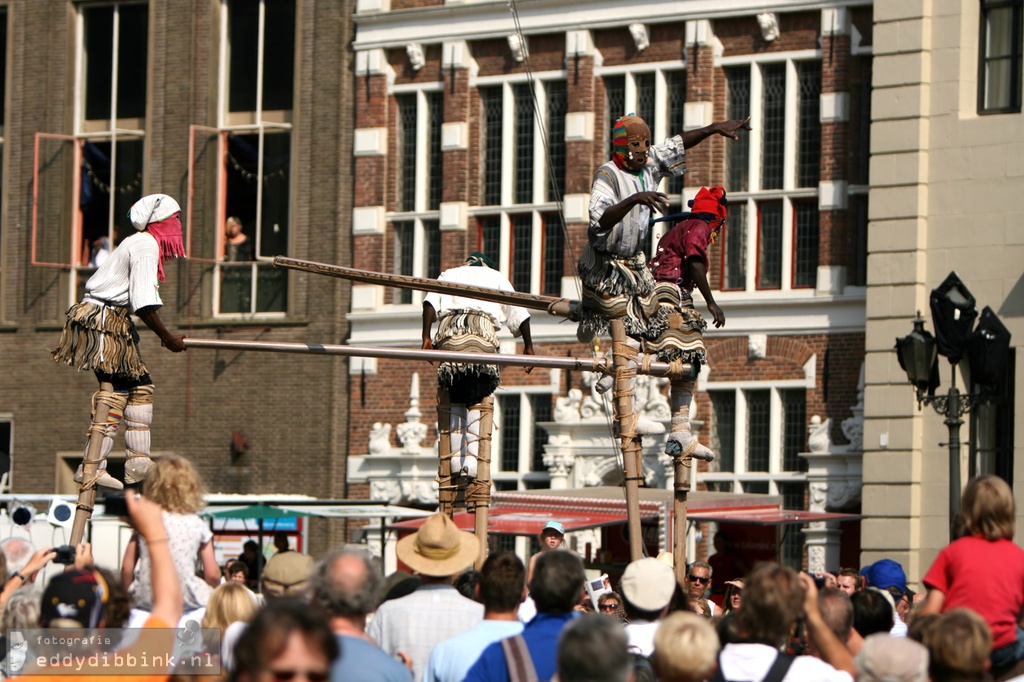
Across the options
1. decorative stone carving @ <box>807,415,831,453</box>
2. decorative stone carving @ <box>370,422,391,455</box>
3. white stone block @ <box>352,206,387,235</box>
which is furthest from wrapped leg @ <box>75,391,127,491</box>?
white stone block @ <box>352,206,387,235</box>

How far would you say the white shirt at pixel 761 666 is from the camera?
6320 mm

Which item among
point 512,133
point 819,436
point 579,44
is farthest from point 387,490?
point 579,44

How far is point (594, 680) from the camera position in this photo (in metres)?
5.55

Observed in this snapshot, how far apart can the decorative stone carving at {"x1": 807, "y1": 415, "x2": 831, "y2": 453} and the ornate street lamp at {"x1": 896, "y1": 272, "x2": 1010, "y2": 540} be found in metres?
3.02

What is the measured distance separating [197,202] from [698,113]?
7440mm

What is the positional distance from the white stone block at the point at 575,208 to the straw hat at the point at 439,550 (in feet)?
51.4

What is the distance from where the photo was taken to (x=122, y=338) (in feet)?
36.0

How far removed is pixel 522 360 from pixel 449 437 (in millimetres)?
1667

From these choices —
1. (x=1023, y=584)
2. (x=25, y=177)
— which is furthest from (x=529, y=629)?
(x=25, y=177)

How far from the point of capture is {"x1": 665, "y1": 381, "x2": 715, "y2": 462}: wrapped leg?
1119cm

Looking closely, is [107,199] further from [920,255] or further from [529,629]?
[529,629]

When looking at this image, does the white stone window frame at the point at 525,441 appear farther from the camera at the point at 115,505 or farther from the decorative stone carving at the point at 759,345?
the camera at the point at 115,505

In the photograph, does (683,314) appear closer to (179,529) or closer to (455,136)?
(179,529)

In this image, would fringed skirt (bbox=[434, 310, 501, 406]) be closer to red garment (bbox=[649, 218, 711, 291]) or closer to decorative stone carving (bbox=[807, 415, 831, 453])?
red garment (bbox=[649, 218, 711, 291])
